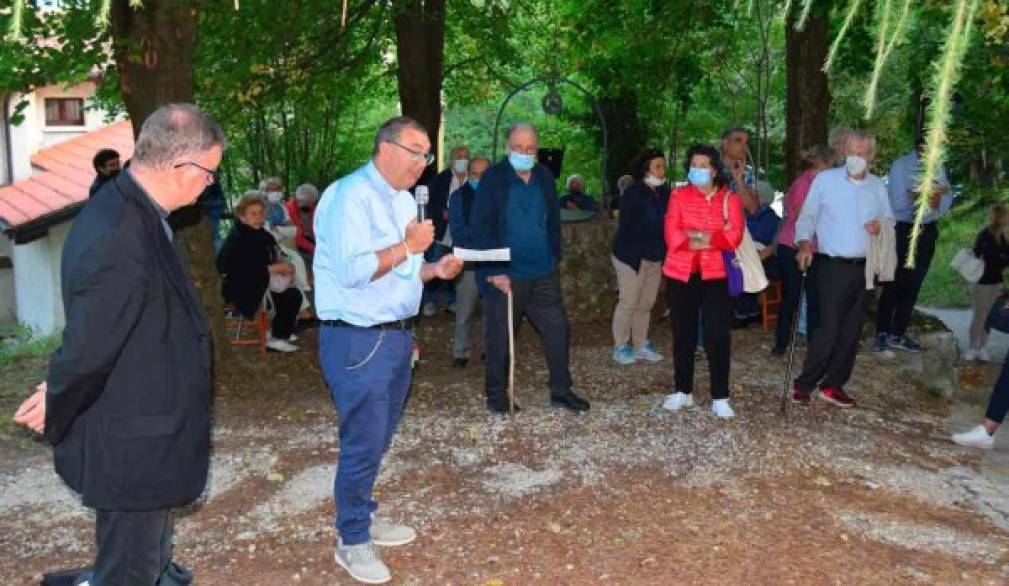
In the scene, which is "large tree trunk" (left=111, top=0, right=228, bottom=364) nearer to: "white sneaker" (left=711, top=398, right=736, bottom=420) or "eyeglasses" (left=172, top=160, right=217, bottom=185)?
"white sneaker" (left=711, top=398, right=736, bottom=420)

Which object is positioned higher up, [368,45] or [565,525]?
[368,45]

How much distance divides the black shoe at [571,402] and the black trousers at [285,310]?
3.10 meters

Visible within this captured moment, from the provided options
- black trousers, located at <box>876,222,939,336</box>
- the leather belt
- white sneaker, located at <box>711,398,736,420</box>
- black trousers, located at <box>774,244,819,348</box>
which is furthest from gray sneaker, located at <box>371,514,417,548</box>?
black trousers, located at <box>876,222,939,336</box>

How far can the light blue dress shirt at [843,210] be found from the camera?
270 inches

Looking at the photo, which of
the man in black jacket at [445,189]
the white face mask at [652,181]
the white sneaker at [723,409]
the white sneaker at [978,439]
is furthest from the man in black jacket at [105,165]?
the white sneaker at [978,439]

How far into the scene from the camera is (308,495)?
5.38m

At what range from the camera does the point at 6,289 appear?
20281 millimetres

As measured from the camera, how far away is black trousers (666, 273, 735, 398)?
660 centimetres

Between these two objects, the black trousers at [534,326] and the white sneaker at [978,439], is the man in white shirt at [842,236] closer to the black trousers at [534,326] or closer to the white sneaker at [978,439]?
the white sneaker at [978,439]

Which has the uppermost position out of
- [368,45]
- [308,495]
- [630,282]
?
[368,45]

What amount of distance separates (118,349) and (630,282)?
5874 mm

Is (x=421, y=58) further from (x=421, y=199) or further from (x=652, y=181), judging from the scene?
(x=421, y=199)

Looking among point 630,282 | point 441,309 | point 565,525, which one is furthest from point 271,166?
point 565,525

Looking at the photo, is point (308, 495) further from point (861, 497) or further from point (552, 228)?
point (861, 497)
